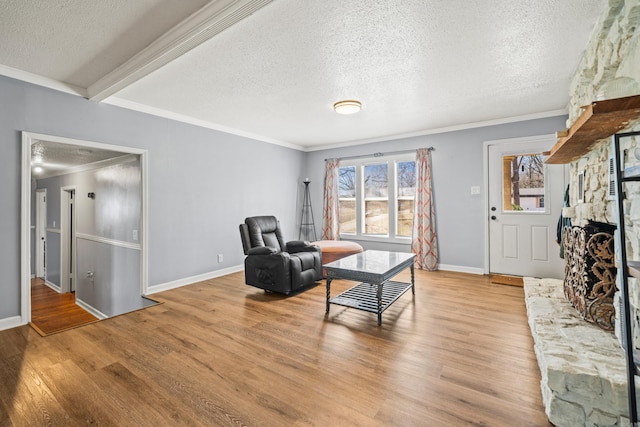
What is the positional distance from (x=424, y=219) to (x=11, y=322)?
206 inches

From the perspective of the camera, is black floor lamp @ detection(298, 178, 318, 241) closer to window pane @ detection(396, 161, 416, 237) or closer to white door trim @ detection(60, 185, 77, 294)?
window pane @ detection(396, 161, 416, 237)

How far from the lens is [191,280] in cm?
426

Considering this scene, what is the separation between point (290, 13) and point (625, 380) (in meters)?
2.75

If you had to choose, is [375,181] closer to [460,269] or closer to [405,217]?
[405,217]

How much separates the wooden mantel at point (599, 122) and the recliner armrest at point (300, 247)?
2.86 metres

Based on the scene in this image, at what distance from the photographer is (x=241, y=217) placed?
5078 millimetres

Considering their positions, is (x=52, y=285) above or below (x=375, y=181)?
below

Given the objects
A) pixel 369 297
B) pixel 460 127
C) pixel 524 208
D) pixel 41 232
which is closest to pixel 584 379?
pixel 369 297

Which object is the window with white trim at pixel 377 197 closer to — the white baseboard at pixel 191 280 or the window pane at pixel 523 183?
the window pane at pixel 523 183

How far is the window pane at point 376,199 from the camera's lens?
566cm

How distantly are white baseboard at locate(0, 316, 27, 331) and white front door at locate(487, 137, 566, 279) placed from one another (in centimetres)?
576

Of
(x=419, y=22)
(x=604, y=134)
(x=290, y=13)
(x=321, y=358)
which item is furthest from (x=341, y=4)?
(x=321, y=358)

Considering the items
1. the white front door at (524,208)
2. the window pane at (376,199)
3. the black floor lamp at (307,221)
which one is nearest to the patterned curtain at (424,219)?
the window pane at (376,199)

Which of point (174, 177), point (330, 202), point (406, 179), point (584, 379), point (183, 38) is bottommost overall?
point (584, 379)
